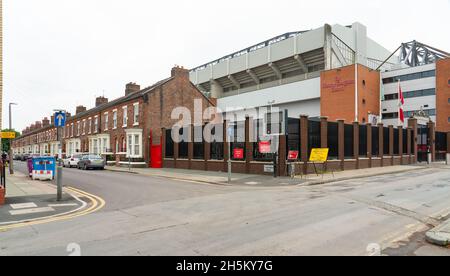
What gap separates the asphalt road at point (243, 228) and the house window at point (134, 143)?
72.6ft

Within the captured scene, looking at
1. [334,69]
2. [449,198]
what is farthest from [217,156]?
[334,69]

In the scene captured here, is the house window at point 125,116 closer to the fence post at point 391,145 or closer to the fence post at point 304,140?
the fence post at point 304,140

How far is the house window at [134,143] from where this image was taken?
33.2 m

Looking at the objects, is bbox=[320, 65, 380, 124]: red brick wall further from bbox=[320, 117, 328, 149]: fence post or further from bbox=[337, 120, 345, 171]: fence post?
bbox=[320, 117, 328, 149]: fence post

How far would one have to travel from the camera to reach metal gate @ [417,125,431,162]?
4066cm

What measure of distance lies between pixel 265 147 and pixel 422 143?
30.3 metres

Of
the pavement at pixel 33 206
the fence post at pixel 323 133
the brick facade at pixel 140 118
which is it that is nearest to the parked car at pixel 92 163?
the brick facade at pixel 140 118

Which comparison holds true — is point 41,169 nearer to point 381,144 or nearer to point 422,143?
point 381,144

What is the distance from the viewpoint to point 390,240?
6.20 metres

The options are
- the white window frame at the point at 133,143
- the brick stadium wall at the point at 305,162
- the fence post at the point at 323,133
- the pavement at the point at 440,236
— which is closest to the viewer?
the pavement at the point at 440,236

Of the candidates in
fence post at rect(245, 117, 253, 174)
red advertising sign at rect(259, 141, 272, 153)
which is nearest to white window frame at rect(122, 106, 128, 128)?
fence post at rect(245, 117, 253, 174)

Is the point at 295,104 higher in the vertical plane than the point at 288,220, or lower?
higher
